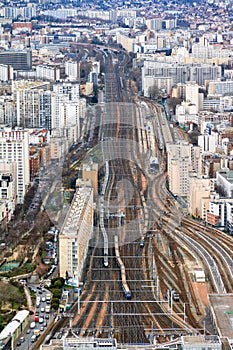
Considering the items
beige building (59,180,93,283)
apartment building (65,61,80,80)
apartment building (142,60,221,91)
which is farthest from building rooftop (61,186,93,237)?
apartment building (65,61,80,80)

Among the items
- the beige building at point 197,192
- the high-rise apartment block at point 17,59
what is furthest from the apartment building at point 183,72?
the beige building at point 197,192

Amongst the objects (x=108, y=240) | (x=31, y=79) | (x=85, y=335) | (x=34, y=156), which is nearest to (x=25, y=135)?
(x=34, y=156)

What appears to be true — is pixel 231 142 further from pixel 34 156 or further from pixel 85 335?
pixel 85 335

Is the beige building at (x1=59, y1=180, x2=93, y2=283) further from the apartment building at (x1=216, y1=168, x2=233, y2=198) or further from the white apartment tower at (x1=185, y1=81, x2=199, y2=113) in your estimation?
the white apartment tower at (x1=185, y1=81, x2=199, y2=113)

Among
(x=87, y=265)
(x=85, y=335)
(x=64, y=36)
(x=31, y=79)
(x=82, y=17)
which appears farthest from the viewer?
(x=82, y=17)

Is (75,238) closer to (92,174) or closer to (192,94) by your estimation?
(92,174)

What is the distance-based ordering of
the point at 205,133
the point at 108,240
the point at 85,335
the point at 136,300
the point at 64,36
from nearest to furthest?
the point at 85,335
the point at 136,300
the point at 108,240
the point at 205,133
the point at 64,36
